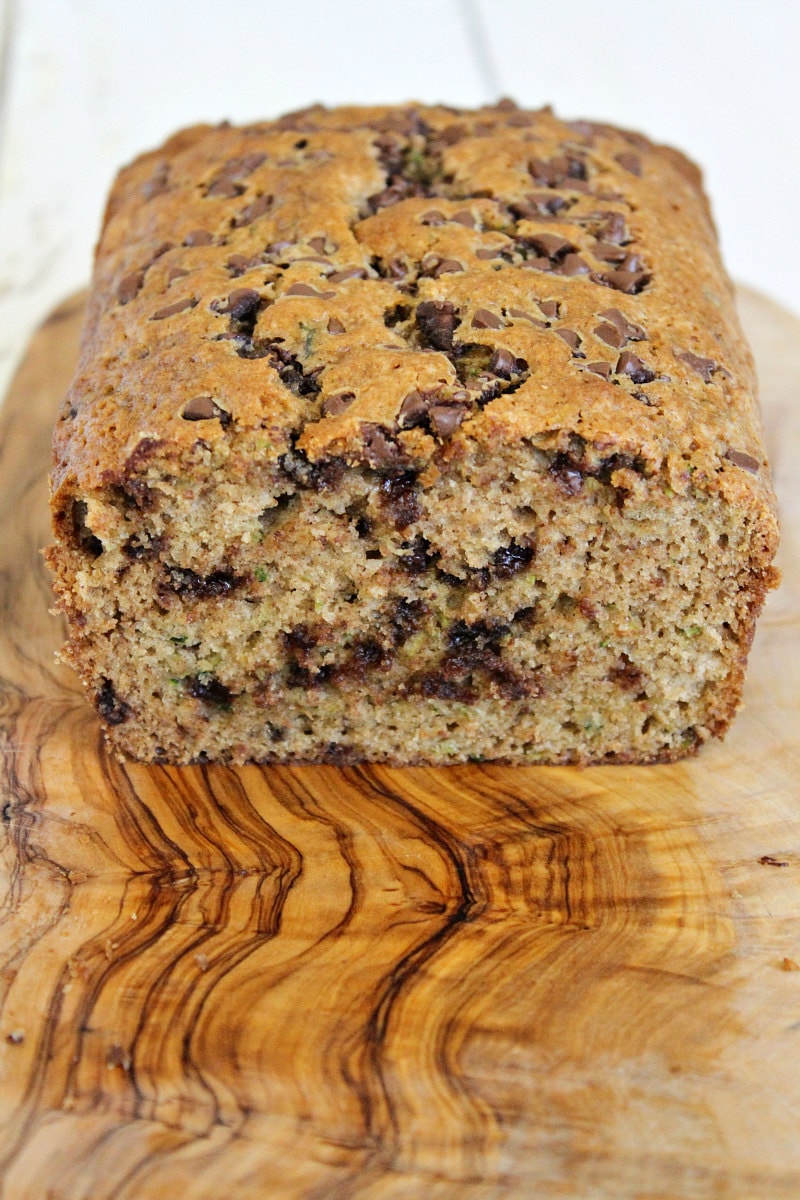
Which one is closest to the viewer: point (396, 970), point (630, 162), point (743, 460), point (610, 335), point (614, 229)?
point (396, 970)

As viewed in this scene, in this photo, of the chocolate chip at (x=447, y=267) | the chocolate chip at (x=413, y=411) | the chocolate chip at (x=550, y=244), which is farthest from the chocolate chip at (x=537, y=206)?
the chocolate chip at (x=413, y=411)

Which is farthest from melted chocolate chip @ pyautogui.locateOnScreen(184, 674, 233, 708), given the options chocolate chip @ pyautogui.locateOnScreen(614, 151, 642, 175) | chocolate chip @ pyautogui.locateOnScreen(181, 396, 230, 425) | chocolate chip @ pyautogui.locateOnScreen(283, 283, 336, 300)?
chocolate chip @ pyautogui.locateOnScreen(614, 151, 642, 175)

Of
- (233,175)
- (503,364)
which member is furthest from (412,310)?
(233,175)

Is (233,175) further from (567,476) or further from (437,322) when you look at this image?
(567,476)

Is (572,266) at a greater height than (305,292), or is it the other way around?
(305,292)

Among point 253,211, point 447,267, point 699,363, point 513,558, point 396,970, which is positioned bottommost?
point 396,970

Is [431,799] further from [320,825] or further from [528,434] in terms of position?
[528,434]

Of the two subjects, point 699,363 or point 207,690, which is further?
point 207,690
